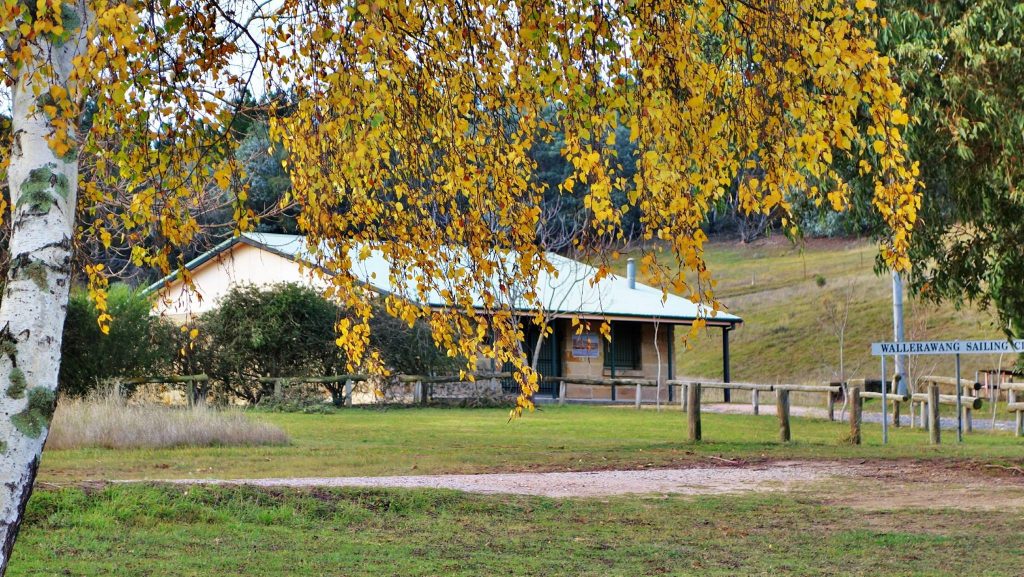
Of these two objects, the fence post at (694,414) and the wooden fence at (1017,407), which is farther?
the wooden fence at (1017,407)

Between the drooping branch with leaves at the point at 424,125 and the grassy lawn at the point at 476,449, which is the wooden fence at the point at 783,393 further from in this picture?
the drooping branch with leaves at the point at 424,125

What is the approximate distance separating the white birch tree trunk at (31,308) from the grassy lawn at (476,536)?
3.34 meters

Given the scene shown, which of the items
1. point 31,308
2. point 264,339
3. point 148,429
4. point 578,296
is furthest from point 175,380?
point 31,308

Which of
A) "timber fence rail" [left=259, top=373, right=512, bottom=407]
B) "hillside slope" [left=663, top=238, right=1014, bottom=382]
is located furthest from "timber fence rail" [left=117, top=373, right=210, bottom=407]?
"hillside slope" [left=663, top=238, right=1014, bottom=382]

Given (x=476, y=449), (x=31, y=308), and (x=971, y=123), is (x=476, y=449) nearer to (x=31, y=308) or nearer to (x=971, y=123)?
(x=971, y=123)

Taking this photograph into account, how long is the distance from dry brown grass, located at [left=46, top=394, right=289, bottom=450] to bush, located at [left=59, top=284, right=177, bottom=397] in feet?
18.3

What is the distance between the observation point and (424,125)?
7.79 metres

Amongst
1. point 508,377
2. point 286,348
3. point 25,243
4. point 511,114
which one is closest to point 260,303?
point 286,348

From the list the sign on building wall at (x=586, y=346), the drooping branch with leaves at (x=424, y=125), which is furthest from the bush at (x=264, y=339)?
the drooping branch with leaves at (x=424, y=125)

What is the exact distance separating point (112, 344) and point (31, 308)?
71.4 ft

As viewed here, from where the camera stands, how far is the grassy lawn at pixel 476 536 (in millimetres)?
8859

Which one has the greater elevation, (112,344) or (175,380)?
(112,344)

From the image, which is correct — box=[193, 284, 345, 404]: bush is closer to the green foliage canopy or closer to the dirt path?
the dirt path

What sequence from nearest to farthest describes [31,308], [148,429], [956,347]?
[31,308] < [148,429] < [956,347]
